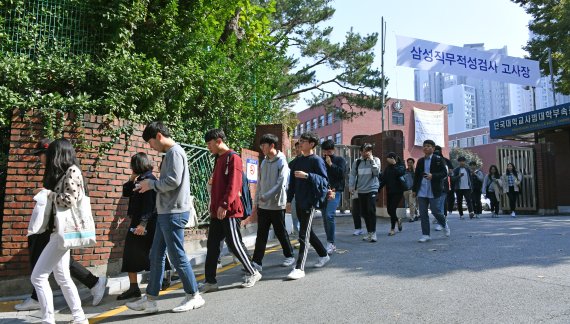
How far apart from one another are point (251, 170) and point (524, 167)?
12.2 m

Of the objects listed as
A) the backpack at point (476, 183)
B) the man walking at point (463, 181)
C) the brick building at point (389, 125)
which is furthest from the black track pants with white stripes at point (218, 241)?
the brick building at point (389, 125)

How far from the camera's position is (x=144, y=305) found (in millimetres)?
4758

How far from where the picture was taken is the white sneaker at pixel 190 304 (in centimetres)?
473

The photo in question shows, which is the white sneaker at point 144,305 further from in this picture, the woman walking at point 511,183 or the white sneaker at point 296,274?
the woman walking at point 511,183

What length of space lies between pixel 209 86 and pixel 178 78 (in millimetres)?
1174

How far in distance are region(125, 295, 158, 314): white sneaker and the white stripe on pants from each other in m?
0.52

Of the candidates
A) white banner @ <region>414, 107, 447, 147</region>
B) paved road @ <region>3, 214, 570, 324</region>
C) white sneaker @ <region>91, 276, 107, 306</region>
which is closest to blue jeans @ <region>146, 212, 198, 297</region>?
paved road @ <region>3, 214, 570, 324</region>

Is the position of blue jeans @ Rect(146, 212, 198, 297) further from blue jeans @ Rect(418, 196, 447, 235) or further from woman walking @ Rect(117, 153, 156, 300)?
blue jeans @ Rect(418, 196, 447, 235)

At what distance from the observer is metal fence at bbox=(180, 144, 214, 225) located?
8.95 meters

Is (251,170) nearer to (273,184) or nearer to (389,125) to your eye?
(273,184)

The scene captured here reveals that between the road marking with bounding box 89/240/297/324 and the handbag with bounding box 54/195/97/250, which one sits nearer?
the handbag with bounding box 54/195/97/250

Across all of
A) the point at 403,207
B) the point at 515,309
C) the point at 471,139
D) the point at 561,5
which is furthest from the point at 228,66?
the point at 471,139

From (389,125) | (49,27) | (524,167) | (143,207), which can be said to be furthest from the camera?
(389,125)

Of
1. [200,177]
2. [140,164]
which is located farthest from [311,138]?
[200,177]
